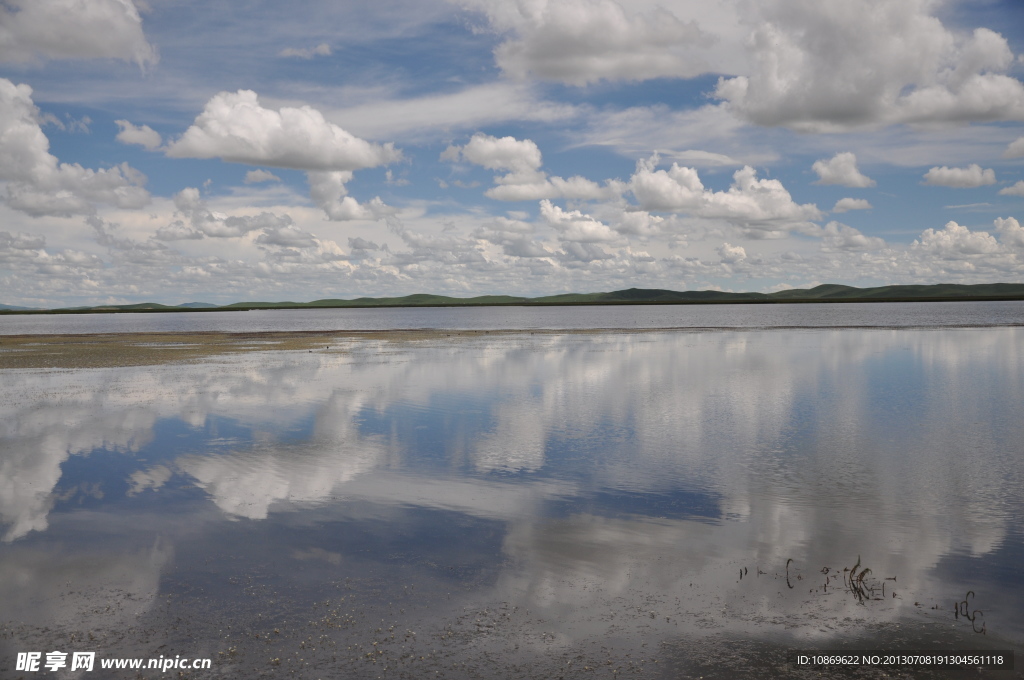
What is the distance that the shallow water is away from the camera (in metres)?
10.2

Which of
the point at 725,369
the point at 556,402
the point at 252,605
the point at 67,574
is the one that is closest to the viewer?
the point at 252,605

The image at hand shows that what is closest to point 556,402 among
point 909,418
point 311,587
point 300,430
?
point 300,430

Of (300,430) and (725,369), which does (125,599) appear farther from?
(725,369)

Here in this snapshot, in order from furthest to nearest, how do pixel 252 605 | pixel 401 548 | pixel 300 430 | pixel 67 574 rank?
pixel 300 430, pixel 401 548, pixel 67 574, pixel 252 605

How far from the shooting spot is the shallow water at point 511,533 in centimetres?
1025

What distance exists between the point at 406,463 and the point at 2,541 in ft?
32.8

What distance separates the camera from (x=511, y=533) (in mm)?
14797

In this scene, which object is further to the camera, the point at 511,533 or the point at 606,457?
the point at 606,457

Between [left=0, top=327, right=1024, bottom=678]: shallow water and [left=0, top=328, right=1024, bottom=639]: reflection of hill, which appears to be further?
[left=0, top=328, right=1024, bottom=639]: reflection of hill

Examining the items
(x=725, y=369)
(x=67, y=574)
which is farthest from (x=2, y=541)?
(x=725, y=369)

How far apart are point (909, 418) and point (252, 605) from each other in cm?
2668

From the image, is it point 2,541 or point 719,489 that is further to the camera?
point 719,489

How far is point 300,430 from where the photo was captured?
27.2 metres

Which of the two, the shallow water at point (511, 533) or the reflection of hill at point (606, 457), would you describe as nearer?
the shallow water at point (511, 533)
